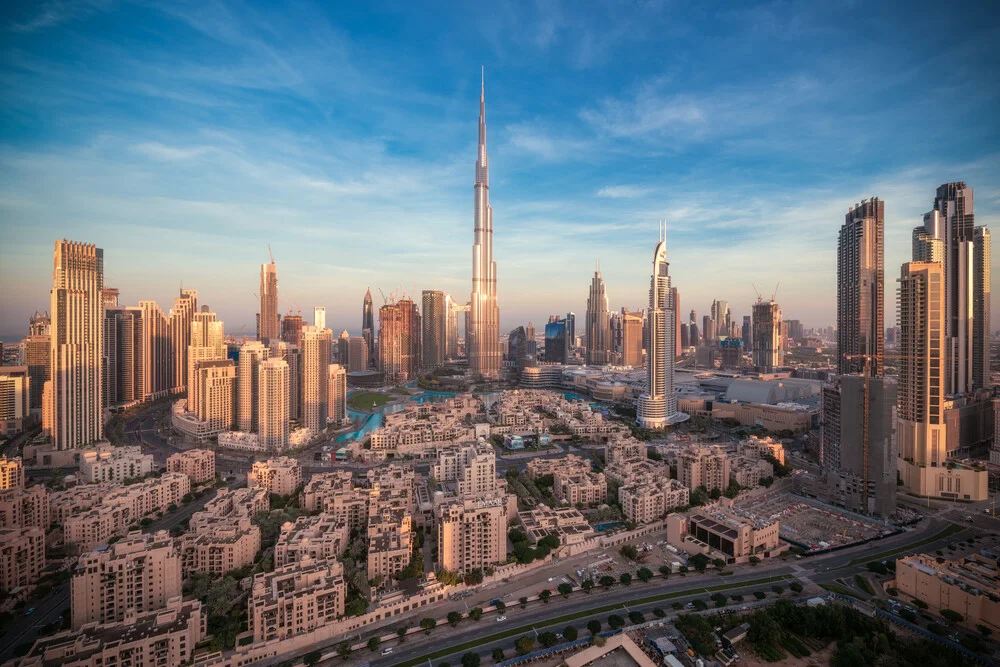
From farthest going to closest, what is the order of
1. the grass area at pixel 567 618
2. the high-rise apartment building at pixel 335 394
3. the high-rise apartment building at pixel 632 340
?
the high-rise apartment building at pixel 632 340, the high-rise apartment building at pixel 335 394, the grass area at pixel 567 618

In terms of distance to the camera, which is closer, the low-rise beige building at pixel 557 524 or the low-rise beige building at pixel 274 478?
the low-rise beige building at pixel 557 524

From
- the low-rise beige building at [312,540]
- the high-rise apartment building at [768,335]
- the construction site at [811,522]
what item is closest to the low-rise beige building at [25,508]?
the low-rise beige building at [312,540]

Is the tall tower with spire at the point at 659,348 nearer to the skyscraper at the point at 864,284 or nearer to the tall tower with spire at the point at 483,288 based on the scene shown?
the skyscraper at the point at 864,284

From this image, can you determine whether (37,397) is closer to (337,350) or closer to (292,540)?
(292,540)

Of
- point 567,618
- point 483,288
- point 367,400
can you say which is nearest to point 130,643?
point 567,618

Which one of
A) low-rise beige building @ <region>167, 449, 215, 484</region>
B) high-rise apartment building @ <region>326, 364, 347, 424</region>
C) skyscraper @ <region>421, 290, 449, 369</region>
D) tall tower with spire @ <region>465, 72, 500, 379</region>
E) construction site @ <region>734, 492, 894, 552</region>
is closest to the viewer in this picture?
construction site @ <region>734, 492, 894, 552</region>

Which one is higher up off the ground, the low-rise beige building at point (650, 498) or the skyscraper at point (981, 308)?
the skyscraper at point (981, 308)

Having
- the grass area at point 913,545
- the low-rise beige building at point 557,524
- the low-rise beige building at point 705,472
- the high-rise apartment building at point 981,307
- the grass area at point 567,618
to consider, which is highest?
the high-rise apartment building at point 981,307

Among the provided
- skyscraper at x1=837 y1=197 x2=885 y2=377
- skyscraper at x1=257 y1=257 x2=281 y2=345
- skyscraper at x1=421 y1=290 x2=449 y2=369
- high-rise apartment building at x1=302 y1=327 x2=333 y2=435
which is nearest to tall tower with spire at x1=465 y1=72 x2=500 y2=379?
skyscraper at x1=421 y1=290 x2=449 y2=369

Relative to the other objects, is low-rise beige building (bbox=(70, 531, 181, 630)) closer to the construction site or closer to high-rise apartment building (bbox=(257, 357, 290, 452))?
high-rise apartment building (bbox=(257, 357, 290, 452))
